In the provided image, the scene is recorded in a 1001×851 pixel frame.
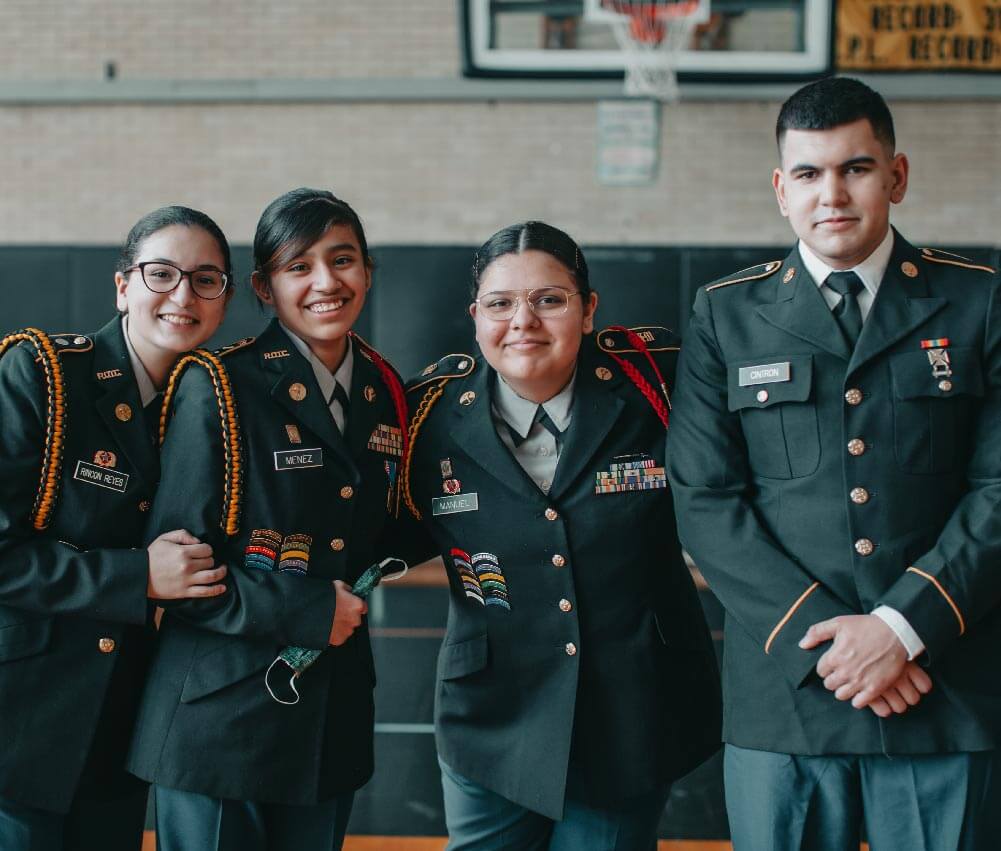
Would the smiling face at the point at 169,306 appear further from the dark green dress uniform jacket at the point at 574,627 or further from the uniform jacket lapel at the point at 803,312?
the uniform jacket lapel at the point at 803,312

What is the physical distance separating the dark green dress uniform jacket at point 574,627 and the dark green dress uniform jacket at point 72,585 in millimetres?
671

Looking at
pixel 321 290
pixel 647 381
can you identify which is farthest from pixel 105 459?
pixel 647 381

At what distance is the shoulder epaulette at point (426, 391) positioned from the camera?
242cm

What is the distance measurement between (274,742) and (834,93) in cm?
168

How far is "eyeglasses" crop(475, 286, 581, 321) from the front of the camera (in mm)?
2252

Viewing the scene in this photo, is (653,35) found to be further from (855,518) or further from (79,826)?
(79,826)

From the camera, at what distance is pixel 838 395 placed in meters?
2.01

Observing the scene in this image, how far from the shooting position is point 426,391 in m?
2.50

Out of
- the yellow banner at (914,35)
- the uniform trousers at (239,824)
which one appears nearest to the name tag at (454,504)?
the uniform trousers at (239,824)

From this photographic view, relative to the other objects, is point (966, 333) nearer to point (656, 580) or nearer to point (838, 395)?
point (838, 395)

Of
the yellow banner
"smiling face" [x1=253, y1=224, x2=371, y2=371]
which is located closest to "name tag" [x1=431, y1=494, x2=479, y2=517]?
"smiling face" [x1=253, y1=224, x2=371, y2=371]

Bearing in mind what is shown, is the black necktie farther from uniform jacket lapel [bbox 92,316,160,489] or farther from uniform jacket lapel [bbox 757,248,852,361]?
uniform jacket lapel [bbox 92,316,160,489]

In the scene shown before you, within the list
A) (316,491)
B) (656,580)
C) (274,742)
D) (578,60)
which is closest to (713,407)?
(656,580)

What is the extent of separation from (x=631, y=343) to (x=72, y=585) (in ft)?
→ 4.35
